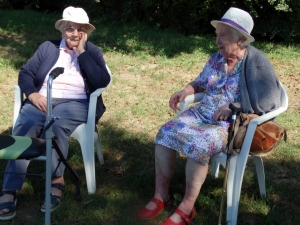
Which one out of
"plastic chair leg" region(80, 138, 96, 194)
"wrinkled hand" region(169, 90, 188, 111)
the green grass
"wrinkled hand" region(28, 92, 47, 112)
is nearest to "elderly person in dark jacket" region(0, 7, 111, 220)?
"wrinkled hand" region(28, 92, 47, 112)

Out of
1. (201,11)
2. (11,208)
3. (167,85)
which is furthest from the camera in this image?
(201,11)

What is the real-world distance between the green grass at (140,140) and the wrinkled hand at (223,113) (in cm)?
70

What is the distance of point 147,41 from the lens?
8508mm

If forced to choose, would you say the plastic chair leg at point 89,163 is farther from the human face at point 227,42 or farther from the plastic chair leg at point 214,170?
the human face at point 227,42

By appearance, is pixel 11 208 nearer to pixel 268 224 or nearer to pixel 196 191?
pixel 196 191

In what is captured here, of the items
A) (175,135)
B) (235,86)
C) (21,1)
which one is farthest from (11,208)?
(21,1)

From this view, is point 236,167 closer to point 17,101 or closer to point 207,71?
point 207,71

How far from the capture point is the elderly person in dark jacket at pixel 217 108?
3.10 metres

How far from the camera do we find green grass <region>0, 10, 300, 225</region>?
3.40 m

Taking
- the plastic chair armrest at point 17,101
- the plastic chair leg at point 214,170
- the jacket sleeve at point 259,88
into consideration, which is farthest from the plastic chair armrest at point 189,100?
the plastic chair armrest at point 17,101

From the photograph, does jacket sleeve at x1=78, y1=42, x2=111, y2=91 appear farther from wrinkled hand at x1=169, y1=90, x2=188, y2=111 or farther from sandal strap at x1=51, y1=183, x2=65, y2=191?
sandal strap at x1=51, y1=183, x2=65, y2=191

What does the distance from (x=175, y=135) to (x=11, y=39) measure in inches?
237

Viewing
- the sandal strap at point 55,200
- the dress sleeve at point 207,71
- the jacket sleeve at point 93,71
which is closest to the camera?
the sandal strap at point 55,200

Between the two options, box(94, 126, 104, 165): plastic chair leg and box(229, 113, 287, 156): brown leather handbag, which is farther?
box(94, 126, 104, 165): plastic chair leg
